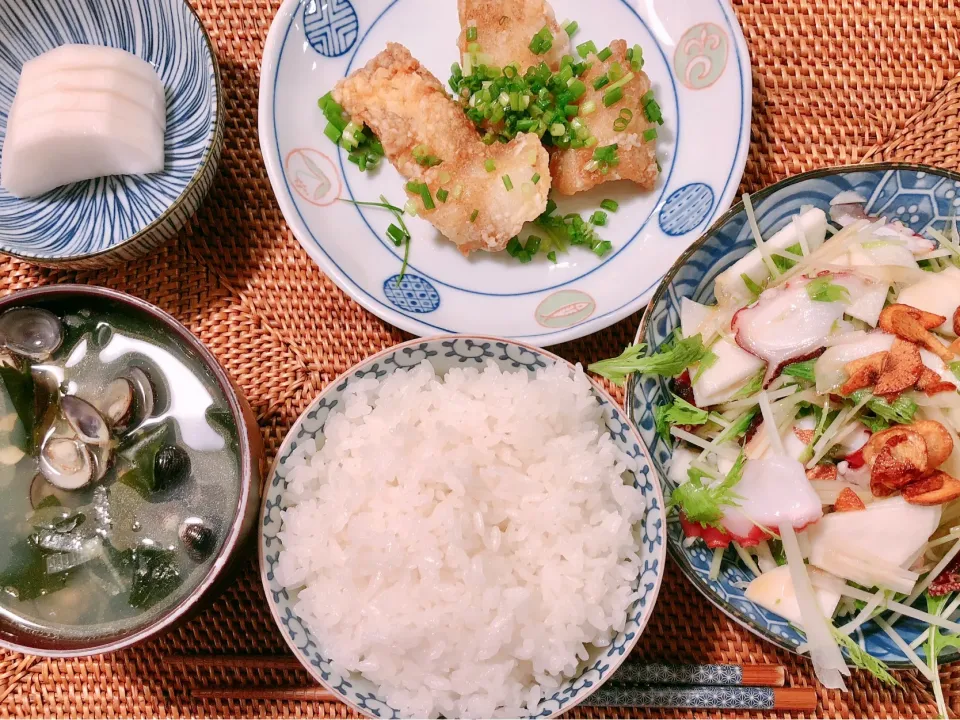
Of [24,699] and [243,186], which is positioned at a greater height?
[243,186]

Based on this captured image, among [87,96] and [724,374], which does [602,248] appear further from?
[87,96]

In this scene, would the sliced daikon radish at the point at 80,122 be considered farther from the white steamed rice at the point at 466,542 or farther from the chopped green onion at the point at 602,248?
the chopped green onion at the point at 602,248

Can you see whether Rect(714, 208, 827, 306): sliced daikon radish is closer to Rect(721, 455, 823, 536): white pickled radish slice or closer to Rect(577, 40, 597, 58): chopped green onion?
Rect(721, 455, 823, 536): white pickled radish slice

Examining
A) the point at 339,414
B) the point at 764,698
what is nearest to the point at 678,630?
the point at 764,698

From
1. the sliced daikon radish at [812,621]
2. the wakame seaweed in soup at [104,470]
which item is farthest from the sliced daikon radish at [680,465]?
the wakame seaweed in soup at [104,470]

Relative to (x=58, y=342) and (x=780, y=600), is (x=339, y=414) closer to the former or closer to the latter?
(x=58, y=342)


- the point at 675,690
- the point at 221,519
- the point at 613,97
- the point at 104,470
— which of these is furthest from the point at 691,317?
the point at 104,470

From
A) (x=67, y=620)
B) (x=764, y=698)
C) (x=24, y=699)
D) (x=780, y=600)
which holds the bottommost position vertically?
(x=24, y=699)
